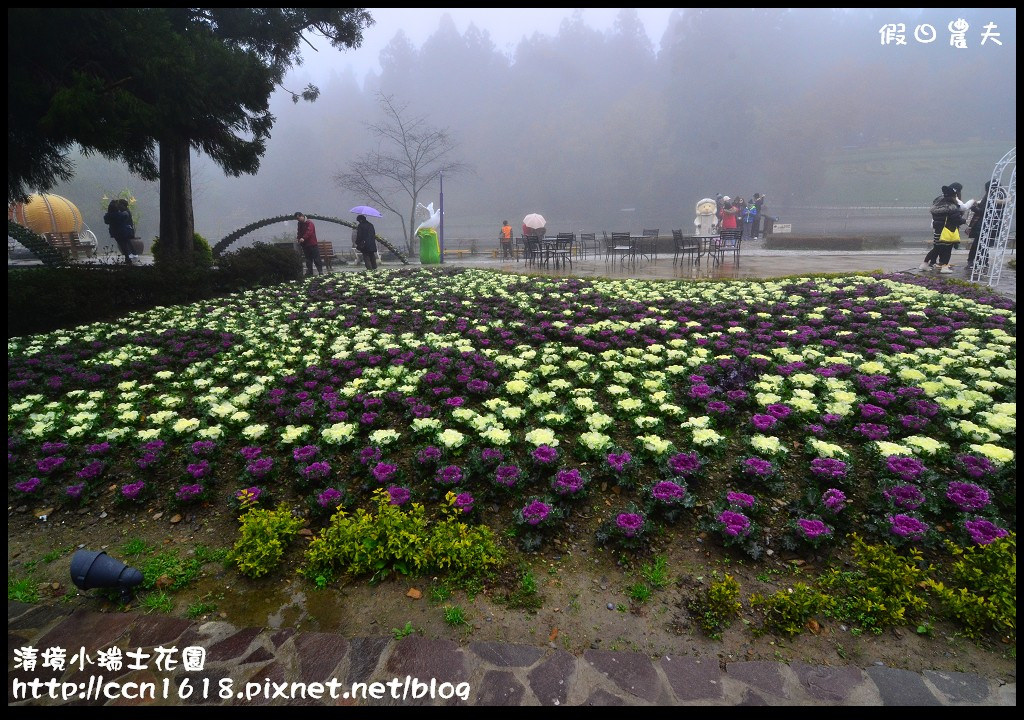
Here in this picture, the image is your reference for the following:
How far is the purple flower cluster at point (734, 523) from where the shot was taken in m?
2.72

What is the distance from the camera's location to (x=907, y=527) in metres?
2.68

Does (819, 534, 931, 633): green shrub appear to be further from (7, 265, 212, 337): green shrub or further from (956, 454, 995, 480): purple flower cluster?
(7, 265, 212, 337): green shrub

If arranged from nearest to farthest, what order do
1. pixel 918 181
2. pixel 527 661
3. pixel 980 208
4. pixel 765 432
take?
pixel 527 661 → pixel 765 432 → pixel 980 208 → pixel 918 181

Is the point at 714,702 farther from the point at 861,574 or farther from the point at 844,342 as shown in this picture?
the point at 844,342

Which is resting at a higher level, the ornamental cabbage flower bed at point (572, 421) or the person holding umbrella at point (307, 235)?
the person holding umbrella at point (307, 235)

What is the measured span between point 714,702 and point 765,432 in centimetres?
227

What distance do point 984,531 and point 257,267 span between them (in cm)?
1186

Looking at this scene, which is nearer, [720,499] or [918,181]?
[720,499]

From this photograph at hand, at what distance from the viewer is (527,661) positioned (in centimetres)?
215

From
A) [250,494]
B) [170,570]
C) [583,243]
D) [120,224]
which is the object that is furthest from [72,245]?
[170,570]

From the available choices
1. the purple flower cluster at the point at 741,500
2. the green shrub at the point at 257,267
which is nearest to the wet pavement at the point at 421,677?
the purple flower cluster at the point at 741,500

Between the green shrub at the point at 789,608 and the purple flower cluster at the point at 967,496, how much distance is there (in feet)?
3.72

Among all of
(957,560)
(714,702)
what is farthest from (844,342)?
(714,702)

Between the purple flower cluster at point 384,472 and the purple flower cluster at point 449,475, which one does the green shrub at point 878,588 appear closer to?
the purple flower cluster at point 449,475
